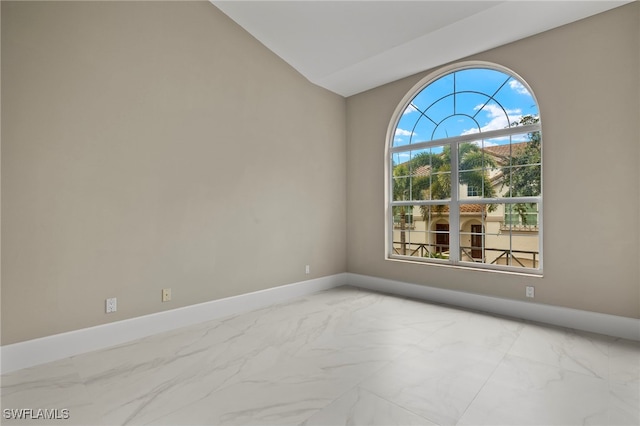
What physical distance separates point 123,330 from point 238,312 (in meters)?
1.09

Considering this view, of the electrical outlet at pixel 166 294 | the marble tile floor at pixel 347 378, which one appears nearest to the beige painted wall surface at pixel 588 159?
the marble tile floor at pixel 347 378

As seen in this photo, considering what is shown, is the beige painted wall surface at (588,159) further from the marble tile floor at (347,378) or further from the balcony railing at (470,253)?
the marble tile floor at (347,378)

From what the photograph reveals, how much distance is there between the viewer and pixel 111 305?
257 centimetres

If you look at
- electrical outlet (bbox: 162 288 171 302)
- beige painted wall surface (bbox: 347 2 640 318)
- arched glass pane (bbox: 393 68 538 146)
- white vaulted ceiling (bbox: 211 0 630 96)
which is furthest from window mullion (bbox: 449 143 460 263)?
electrical outlet (bbox: 162 288 171 302)

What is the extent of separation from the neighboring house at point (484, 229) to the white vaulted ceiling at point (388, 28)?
118 cm

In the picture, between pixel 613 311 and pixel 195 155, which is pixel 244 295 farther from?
pixel 613 311

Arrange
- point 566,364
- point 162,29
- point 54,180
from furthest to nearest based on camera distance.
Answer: point 162,29 < point 54,180 < point 566,364

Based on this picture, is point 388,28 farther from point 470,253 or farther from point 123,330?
point 123,330

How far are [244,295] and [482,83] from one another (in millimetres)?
3661

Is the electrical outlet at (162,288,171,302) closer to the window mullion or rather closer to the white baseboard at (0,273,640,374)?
the white baseboard at (0,273,640,374)

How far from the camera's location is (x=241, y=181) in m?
3.46

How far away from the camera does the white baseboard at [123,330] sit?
2172 mm

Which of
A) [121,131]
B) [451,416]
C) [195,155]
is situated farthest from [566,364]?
[121,131]

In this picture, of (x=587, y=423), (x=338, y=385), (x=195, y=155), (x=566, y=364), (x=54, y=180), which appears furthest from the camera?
(x=195, y=155)
